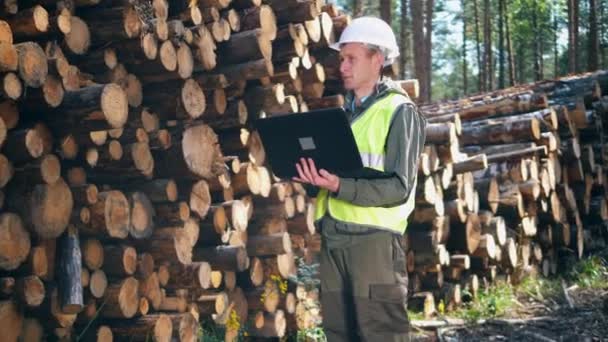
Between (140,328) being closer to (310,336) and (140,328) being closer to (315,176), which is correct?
Result: (315,176)

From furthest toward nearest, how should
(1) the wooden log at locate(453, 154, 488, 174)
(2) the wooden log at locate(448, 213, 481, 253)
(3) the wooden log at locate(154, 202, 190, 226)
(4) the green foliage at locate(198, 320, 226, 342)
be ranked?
(2) the wooden log at locate(448, 213, 481, 253) → (1) the wooden log at locate(453, 154, 488, 174) → (4) the green foliage at locate(198, 320, 226, 342) → (3) the wooden log at locate(154, 202, 190, 226)

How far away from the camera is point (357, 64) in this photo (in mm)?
3789

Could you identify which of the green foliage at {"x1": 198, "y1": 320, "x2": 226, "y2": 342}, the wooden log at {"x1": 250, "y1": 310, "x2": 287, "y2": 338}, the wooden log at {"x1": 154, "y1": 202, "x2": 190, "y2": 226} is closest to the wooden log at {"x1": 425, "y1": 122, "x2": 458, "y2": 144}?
the wooden log at {"x1": 250, "y1": 310, "x2": 287, "y2": 338}

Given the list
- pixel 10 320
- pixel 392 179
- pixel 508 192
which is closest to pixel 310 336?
pixel 10 320

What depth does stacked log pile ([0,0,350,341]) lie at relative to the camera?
3838 mm

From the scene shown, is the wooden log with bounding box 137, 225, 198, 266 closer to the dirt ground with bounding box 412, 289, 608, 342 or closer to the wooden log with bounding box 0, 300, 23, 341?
the wooden log with bounding box 0, 300, 23, 341

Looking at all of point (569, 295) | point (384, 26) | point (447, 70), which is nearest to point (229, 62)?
point (384, 26)

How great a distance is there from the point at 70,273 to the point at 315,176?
1.49 meters

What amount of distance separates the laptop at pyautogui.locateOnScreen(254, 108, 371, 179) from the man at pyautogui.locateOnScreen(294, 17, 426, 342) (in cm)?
5

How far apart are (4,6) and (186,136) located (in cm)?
139

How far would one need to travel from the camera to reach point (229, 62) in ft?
17.6

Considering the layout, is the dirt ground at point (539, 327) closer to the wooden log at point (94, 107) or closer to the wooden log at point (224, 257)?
the wooden log at point (224, 257)

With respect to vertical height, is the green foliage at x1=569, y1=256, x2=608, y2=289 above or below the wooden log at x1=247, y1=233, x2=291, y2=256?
below

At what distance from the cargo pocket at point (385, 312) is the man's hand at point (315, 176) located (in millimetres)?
524
